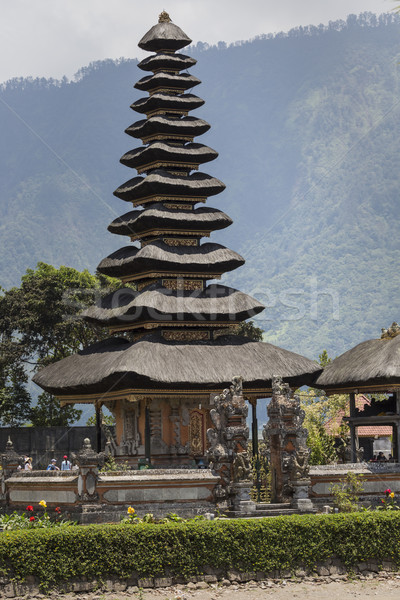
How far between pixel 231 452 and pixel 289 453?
5.89ft

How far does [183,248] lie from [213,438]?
11385mm

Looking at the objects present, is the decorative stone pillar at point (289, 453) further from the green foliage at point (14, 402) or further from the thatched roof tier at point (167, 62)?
the green foliage at point (14, 402)

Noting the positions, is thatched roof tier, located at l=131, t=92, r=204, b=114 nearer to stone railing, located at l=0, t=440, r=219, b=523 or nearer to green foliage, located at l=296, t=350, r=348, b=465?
green foliage, located at l=296, t=350, r=348, b=465

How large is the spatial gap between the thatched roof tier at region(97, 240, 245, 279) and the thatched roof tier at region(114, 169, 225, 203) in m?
2.01

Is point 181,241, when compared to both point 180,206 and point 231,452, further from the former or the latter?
point 231,452

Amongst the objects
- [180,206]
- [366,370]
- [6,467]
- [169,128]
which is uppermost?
[169,128]

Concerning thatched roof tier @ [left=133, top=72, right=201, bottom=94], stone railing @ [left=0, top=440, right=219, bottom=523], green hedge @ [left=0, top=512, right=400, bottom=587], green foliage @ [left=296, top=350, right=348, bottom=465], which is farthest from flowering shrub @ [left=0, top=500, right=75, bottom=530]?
thatched roof tier @ [left=133, top=72, right=201, bottom=94]

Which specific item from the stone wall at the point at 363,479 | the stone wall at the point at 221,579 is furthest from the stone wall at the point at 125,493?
the stone wall at the point at 221,579

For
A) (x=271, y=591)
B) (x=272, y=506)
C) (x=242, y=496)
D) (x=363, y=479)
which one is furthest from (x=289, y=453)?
(x=271, y=591)

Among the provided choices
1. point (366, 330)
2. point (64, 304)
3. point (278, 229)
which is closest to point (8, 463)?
point (64, 304)

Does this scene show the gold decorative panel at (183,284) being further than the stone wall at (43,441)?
No

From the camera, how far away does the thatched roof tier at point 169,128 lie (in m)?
37.3

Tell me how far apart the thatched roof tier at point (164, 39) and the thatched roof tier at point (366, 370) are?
14211 millimetres

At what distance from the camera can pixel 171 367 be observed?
106 feet
